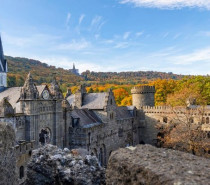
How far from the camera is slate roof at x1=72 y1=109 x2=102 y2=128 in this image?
1150 inches

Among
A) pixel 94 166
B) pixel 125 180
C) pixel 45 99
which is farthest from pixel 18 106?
pixel 125 180

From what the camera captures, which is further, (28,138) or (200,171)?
(28,138)

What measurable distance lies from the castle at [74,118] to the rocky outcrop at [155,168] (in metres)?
14.1

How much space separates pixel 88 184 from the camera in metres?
7.29

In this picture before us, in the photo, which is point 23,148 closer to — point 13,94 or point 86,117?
point 13,94

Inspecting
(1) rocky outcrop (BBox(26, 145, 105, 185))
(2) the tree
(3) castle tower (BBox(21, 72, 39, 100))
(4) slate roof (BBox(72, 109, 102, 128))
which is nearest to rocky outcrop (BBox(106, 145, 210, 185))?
(1) rocky outcrop (BBox(26, 145, 105, 185))

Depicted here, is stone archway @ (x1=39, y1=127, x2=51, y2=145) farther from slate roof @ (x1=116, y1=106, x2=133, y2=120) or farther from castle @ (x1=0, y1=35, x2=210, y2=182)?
slate roof @ (x1=116, y1=106, x2=133, y2=120)

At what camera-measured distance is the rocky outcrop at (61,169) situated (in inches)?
294

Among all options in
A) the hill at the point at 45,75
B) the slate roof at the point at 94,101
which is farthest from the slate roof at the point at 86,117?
the hill at the point at 45,75

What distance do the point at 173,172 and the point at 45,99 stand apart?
21.7 metres

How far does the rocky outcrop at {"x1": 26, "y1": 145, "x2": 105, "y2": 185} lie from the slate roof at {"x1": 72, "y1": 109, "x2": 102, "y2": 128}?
65.4ft

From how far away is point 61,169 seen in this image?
25.7ft

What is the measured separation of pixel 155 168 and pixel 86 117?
88.2ft

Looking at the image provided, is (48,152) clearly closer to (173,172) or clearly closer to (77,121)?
(173,172)
